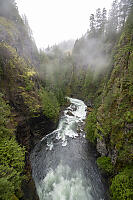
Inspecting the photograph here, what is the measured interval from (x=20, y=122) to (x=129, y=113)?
60.2ft

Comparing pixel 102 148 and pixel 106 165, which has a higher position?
pixel 106 165

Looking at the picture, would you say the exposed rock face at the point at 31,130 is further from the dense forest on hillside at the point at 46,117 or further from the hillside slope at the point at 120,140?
the hillside slope at the point at 120,140

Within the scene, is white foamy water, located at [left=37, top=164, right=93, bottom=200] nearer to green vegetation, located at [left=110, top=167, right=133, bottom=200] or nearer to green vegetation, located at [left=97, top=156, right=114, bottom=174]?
green vegetation, located at [left=97, top=156, right=114, bottom=174]

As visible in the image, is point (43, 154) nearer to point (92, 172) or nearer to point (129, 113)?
point (92, 172)

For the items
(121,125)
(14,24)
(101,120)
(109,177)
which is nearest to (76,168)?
(109,177)

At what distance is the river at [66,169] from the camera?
39.9 ft

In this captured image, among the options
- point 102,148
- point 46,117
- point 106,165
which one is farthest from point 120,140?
point 46,117

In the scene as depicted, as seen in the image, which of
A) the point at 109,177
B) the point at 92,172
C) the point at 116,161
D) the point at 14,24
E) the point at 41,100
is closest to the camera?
the point at 116,161

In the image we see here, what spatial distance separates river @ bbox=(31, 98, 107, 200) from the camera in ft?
39.9

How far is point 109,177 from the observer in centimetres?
1305

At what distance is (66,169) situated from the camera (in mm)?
15453

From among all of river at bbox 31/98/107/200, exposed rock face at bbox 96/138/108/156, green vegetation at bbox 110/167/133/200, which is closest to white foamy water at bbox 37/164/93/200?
river at bbox 31/98/107/200

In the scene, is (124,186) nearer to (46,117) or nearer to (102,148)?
(102,148)

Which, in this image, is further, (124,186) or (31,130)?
(31,130)
